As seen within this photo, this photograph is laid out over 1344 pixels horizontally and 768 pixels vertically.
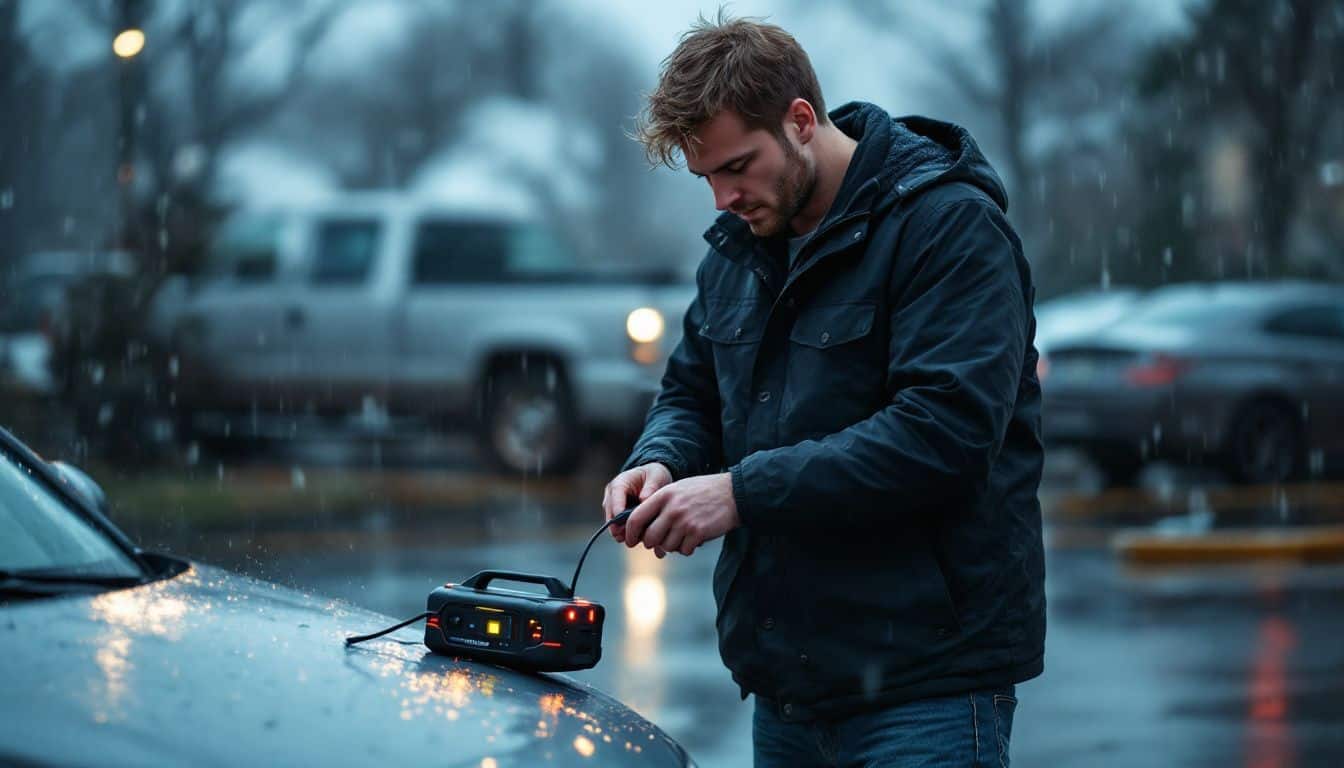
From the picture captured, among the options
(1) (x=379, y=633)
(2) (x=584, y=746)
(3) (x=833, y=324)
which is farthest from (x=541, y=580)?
(3) (x=833, y=324)

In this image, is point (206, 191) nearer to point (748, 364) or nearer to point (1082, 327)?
point (1082, 327)

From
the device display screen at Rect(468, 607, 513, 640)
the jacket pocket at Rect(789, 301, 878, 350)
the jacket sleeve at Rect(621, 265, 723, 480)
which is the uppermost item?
the jacket pocket at Rect(789, 301, 878, 350)

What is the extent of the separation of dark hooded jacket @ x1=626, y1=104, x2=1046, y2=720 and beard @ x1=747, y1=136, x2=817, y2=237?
2.5 inches

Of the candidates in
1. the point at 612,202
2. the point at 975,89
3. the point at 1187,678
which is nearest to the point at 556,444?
the point at 1187,678

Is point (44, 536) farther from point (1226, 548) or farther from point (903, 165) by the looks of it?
point (1226, 548)

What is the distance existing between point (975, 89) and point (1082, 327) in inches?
804

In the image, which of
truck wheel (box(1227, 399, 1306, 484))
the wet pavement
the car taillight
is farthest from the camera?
truck wheel (box(1227, 399, 1306, 484))

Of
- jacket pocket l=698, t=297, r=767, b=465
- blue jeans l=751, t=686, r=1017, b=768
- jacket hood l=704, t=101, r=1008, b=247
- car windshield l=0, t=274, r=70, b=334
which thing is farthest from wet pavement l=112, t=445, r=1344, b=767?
car windshield l=0, t=274, r=70, b=334

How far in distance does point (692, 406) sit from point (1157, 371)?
34.7 feet

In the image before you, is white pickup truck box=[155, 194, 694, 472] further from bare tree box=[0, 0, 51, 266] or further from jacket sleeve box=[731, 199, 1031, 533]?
jacket sleeve box=[731, 199, 1031, 533]

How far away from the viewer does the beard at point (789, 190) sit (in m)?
2.97

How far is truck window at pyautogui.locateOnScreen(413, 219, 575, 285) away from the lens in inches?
574

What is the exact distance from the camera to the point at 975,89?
33.8 m

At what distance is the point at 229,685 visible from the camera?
2.64 meters
